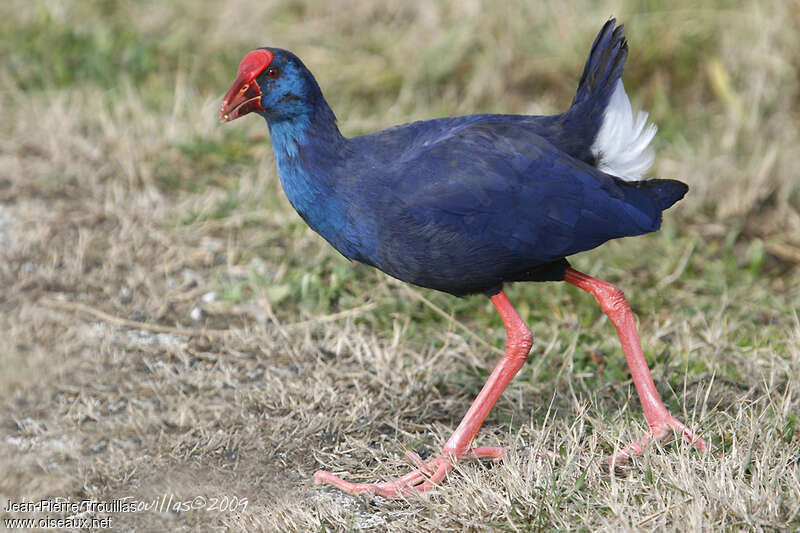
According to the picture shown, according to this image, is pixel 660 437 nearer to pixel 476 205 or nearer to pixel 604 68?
pixel 476 205

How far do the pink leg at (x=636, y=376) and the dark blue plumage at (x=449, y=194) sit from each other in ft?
0.76

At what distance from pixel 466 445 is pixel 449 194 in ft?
2.49

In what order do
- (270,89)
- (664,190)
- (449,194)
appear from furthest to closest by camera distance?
(664,190), (270,89), (449,194)

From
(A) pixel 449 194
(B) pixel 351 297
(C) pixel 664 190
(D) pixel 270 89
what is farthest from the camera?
(B) pixel 351 297

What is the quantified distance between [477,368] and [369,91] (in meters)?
2.63

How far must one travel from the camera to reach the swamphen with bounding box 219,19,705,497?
9.47ft

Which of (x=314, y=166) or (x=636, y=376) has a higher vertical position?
(x=314, y=166)

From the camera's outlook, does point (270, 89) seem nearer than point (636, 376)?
Yes

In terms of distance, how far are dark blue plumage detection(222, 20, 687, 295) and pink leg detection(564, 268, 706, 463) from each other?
232 millimetres

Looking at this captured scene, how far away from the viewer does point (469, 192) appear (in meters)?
2.90

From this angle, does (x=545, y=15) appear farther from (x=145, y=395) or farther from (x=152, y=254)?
(x=145, y=395)

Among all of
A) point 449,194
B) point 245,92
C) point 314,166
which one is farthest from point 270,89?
point 449,194

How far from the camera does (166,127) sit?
502cm

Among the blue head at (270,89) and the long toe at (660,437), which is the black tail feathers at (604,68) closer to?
the blue head at (270,89)
